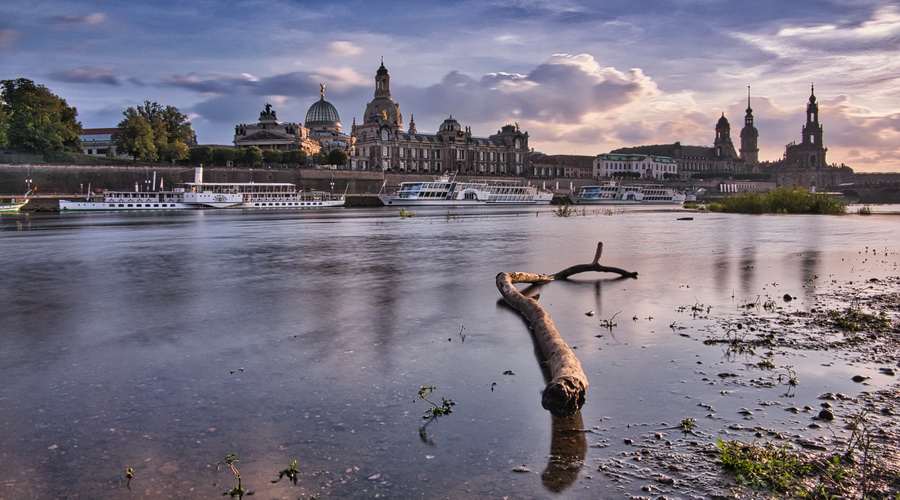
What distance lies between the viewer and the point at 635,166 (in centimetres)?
17725

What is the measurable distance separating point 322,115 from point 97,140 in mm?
44654

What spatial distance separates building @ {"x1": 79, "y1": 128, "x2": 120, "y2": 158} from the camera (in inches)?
4776

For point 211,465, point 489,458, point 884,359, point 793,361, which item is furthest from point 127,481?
point 884,359

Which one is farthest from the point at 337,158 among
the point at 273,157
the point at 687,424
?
the point at 687,424

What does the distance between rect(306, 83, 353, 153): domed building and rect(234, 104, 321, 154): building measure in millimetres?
11038

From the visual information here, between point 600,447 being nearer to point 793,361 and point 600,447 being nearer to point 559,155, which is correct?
point 793,361

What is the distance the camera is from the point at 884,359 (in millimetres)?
7328

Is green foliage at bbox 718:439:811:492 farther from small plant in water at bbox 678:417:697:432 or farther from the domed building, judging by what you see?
the domed building

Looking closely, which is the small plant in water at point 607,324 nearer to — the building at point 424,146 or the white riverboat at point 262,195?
the white riverboat at point 262,195

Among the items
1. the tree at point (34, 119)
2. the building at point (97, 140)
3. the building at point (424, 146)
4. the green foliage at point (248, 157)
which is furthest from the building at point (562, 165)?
the tree at point (34, 119)

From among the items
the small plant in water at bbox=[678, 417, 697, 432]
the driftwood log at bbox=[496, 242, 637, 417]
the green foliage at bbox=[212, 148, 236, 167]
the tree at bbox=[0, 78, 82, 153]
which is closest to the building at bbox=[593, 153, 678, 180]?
the green foliage at bbox=[212, 148, 236, 167]

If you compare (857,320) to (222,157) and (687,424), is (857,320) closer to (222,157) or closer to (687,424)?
(687,424)

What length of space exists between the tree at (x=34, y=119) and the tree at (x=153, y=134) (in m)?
6.80

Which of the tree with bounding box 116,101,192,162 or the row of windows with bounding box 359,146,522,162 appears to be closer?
the tree with bounding box 116,101,192,162
